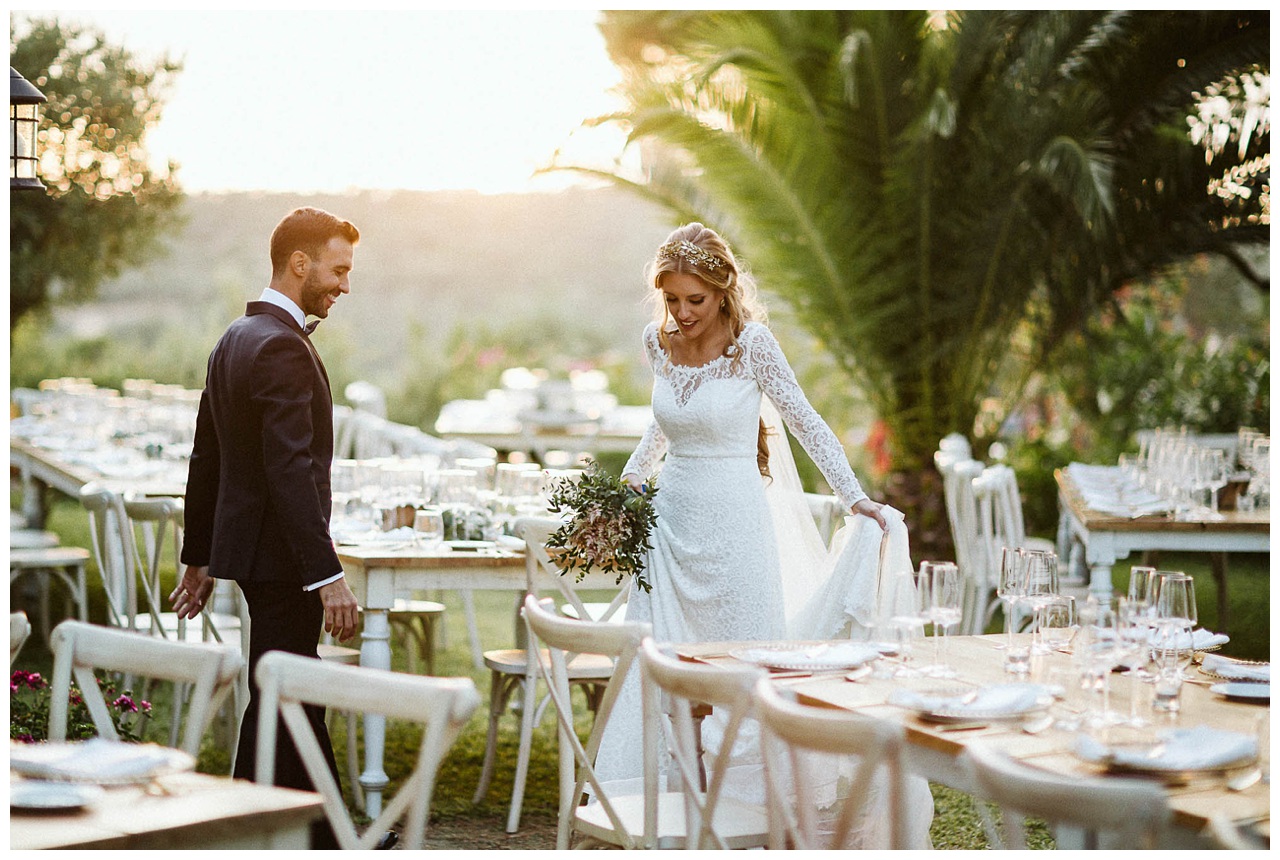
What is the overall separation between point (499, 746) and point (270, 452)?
2912 mm

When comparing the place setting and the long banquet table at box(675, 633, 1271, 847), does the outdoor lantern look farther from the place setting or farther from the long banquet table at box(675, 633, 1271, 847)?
the long banquet table at box(675, 633, 1271, 847)

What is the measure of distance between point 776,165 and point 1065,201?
1.78 metres

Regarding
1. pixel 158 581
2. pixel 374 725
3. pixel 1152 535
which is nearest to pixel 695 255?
pixel 374 725

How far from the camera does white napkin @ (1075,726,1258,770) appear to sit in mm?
2496

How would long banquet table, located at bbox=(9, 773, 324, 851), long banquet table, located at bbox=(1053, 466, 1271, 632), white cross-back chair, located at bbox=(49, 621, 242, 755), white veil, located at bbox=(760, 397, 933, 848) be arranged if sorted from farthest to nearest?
long banquet table, located at bbox=(1053, 466, 1271, 632)
white veil, located at bbox=(760, 397, 933, 848)
white cross-back chair, located at bbox=(49, 621, 242, 755)
long banquet table, located at bbox=(9, 773, 324, 851)

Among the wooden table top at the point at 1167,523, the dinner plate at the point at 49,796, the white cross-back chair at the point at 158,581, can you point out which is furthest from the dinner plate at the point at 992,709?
the wooden table top at the point at 1167,523

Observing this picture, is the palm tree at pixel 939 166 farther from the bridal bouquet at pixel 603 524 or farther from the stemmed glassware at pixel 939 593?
the stemmed glassware at pixel 939 593

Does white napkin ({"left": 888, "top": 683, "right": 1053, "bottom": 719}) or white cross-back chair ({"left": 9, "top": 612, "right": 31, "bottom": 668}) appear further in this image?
white cross-back chair ({"left": 9, "top": 612, "right": 31, "bottom": 668})

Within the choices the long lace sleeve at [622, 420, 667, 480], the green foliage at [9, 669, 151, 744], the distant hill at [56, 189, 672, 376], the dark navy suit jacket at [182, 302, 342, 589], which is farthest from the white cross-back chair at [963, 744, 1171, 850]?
the distant hill at [56, 189, 672, 376]

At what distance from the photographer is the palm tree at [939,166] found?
8.57m

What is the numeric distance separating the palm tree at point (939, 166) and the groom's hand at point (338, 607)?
5263 mm

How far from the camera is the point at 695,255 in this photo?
445cm

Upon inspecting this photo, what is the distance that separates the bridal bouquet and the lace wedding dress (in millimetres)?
182

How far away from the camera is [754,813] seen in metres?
3.45
